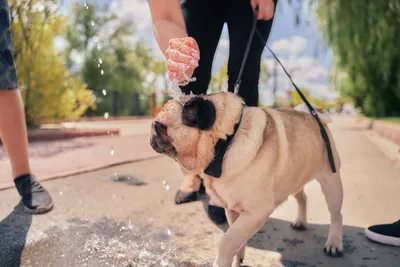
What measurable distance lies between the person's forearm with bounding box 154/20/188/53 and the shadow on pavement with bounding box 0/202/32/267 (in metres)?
1.43

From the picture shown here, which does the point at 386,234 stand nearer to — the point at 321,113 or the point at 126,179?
the point at 321,113

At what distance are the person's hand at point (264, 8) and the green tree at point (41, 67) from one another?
6356 mm

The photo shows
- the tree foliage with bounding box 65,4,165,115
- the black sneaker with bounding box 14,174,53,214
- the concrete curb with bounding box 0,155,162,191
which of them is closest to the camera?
the black sneaker with bounding box 14,174,53,214

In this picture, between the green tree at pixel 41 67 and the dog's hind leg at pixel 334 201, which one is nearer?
the dog's hind leg at pixel 334 201

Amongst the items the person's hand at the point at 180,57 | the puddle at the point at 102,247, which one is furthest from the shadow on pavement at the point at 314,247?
the person's hand at the point at 180,57

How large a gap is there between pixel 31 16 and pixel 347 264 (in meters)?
7.68

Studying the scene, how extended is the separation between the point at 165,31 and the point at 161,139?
Answer: 0.77 metres

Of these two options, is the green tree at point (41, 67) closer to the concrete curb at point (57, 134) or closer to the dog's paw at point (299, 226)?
the concrete curb at point (57, 134)

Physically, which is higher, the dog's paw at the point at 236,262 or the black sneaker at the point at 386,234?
the dog's paw at the point at 236,262

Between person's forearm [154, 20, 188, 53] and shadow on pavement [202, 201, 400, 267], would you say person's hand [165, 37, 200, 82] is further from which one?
shadow on pavement [202, 201, 400, 267]

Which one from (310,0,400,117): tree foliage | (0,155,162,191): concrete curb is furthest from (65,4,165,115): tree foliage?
(0,155,162,191): concrete curb

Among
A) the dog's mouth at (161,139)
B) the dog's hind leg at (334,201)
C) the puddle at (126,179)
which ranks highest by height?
the dog's mouth at (161,139)

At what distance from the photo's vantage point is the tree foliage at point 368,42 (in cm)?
1021

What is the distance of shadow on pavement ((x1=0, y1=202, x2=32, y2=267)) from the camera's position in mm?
2250
